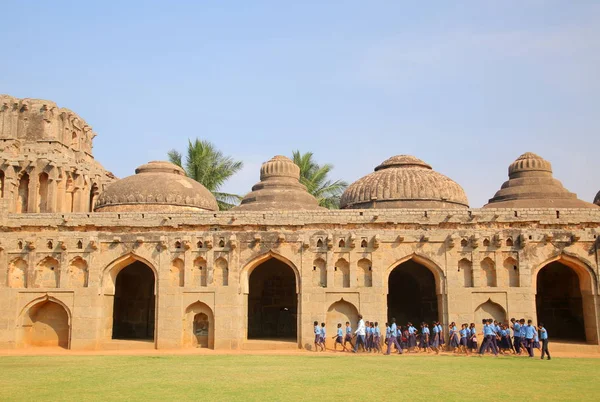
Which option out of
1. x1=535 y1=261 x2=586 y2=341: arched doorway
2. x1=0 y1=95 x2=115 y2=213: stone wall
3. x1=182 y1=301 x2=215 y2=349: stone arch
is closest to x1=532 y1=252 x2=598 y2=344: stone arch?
x1=535 y1=261 x2=586 y2=341: arched doorway

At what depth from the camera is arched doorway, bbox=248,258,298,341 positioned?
27.6 m

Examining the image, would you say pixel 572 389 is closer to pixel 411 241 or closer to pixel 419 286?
pixel 411 241

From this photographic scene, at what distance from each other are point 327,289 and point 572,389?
1118cm

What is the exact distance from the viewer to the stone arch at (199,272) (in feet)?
76.0

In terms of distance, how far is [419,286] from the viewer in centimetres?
2666

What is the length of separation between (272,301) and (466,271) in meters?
8.75

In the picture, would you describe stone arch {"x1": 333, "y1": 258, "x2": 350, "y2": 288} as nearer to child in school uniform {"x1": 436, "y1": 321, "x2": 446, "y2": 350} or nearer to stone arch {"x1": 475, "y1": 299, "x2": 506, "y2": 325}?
child in school uniform {"x1": 436, "y1": 321, "x2": 446, "y2": 350}

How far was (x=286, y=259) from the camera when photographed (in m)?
23.0

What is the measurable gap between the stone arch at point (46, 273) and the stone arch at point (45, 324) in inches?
18.5

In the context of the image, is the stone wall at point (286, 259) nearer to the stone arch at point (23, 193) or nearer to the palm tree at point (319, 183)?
the stone arch at point (23, 193)

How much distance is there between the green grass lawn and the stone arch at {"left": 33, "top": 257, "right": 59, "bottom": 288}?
4196mm

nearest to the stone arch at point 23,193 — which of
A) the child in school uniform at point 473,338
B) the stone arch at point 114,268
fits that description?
the stone arch at point 114,268

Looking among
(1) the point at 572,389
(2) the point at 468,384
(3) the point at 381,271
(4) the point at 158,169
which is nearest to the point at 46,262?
(4) the point at 158,169

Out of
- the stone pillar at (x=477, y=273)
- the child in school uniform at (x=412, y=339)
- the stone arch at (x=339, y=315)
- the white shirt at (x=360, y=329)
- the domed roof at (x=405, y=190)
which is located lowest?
the child in school uniform at (x=412, y=339)
